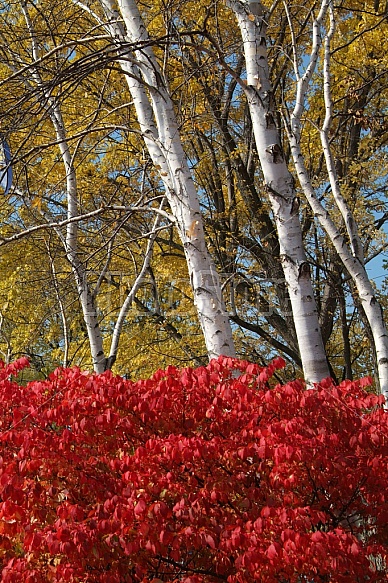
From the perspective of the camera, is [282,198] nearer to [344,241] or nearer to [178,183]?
[178,183]

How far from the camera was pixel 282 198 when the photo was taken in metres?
4.97

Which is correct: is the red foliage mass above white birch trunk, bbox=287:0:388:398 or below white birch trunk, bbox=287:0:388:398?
below

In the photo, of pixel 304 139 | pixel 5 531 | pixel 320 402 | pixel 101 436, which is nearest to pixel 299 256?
pixel 320 402

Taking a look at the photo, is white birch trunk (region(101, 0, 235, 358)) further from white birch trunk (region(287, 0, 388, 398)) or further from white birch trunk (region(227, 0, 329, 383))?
white birch trunk (region(287, 0, 388, 398))

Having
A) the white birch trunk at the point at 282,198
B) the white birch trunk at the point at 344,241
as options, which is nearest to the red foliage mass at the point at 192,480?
the white birch trunk at the point at 282,198

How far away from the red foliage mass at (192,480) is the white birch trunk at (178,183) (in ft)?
3.26

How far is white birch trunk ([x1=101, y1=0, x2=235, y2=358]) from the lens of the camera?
488 centimetres

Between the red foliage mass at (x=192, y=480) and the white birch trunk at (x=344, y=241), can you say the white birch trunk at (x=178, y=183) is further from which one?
the white birch trunk at (x=344, y=241)

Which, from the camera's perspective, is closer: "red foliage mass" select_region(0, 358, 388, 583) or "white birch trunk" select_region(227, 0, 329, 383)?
"red foliage mass" select_region(0, 358, 388, 583)

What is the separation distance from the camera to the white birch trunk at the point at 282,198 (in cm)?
480

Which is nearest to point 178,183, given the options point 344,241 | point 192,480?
point 344,241

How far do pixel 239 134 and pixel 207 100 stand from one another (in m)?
1.55

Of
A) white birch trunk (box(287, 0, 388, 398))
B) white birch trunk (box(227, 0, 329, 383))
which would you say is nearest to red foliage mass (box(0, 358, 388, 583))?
white birch trunk (box(227, 0, 329, 383))

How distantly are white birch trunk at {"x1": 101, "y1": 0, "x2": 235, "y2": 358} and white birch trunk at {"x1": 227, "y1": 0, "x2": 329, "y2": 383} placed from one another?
0.57 m
